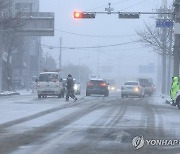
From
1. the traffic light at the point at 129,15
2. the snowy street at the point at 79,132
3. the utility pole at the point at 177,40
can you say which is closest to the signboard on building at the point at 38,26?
the traffic light at the point at 129,15

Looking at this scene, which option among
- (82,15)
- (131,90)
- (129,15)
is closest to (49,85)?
(82,15)

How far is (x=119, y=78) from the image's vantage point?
156125 mm

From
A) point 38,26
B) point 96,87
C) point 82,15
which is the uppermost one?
point 38,26

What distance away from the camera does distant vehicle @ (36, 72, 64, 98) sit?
131ft

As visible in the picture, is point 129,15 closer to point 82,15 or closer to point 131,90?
point 82,15

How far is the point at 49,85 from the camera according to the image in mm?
40000

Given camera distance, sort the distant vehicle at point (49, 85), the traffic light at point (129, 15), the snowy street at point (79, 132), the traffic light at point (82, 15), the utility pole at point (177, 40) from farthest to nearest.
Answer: the distant vehicle at point (49, 85) → the traffic light at point (129, 15) → the traffic light at point (82, 15) → the utility pole at point (177, 40) → the snowy street at point (79, 132)

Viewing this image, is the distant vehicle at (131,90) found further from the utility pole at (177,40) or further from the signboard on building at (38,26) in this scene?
the utility pole at (177,40)

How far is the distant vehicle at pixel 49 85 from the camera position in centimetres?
3997

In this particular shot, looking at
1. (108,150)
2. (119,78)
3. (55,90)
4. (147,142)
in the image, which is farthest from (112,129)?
(119,78)

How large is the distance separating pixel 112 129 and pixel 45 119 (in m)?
4.29

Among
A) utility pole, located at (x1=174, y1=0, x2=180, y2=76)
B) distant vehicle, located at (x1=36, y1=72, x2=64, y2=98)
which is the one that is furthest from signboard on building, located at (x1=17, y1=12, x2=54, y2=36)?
utility pole, located at (x1=174, y1=0, x2=180, y2=76)

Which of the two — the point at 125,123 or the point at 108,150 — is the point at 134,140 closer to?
the point at 108,150

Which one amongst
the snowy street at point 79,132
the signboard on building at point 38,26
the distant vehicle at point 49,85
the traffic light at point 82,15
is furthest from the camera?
the signboard on building at point 38,26
